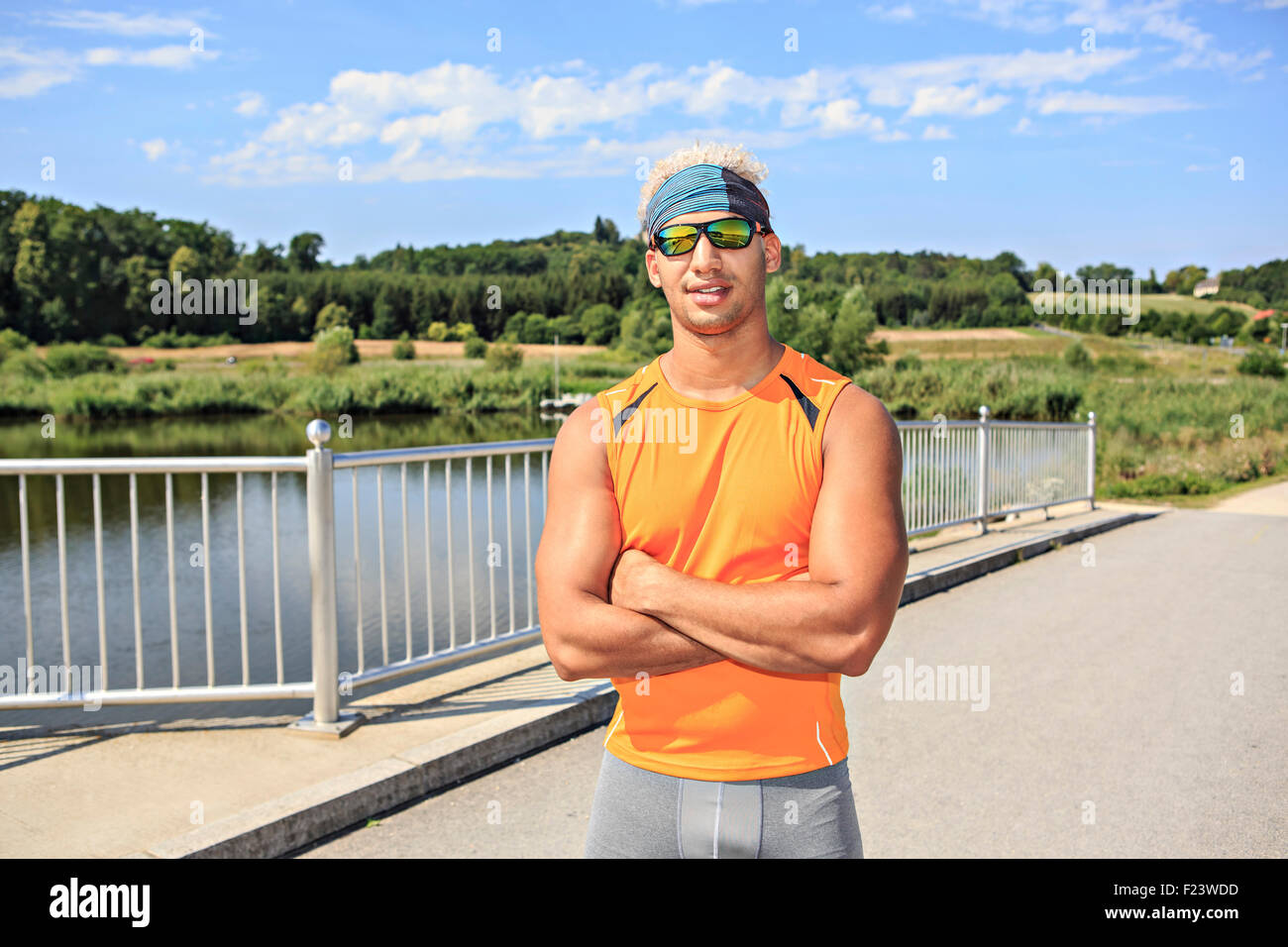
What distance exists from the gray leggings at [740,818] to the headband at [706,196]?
95cm

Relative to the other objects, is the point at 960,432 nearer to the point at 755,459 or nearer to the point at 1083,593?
the point at 1083,593

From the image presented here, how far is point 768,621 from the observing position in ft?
5.30

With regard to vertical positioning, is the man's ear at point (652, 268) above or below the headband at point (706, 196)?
below

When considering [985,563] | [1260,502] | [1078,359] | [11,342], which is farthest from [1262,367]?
[11,342]

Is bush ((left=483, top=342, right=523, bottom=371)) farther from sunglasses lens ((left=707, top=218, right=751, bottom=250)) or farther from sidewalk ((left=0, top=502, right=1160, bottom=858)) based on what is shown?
sunglasses lens ((left=707, top=218, right=751, bottom=250))

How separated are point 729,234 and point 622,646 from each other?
2.35 feet

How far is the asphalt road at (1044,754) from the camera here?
4.06m

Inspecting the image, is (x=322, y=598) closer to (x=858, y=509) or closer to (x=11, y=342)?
(x=858, y=509)

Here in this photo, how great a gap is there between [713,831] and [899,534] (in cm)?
58

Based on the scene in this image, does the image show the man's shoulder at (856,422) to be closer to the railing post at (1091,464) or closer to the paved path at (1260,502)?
the railing post at (1091,464)

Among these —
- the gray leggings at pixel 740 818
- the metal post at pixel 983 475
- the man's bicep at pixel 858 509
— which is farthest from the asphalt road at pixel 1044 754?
the metal post at pixel 983 475

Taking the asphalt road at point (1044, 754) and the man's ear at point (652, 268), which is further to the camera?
the asphalt road at point (1044, 754)

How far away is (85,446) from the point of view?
4531 cm

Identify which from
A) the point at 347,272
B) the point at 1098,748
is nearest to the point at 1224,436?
the point at 1098,748
